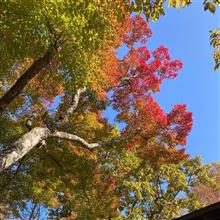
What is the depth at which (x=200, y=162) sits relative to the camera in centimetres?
2716

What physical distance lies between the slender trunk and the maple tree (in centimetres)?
3

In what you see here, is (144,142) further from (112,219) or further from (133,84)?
(112,219)

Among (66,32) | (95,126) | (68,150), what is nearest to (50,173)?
(68,150)

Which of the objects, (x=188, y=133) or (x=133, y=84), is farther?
(x=133, y=84)

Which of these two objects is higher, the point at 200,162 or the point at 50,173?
the point at 200,162

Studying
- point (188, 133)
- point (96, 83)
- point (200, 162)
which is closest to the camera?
point (96, 83)

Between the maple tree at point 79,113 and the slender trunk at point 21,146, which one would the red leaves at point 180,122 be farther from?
the slender trunk at point 21,146

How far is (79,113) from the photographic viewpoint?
17.9 metres

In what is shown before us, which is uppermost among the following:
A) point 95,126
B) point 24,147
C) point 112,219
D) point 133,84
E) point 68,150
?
point 133,84

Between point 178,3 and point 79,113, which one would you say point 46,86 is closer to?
point 79,113

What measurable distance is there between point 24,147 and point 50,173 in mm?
5562

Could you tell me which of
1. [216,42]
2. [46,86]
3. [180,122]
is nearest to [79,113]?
[46,86]

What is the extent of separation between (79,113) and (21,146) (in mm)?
7262

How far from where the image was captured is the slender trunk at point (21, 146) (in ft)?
33.5
